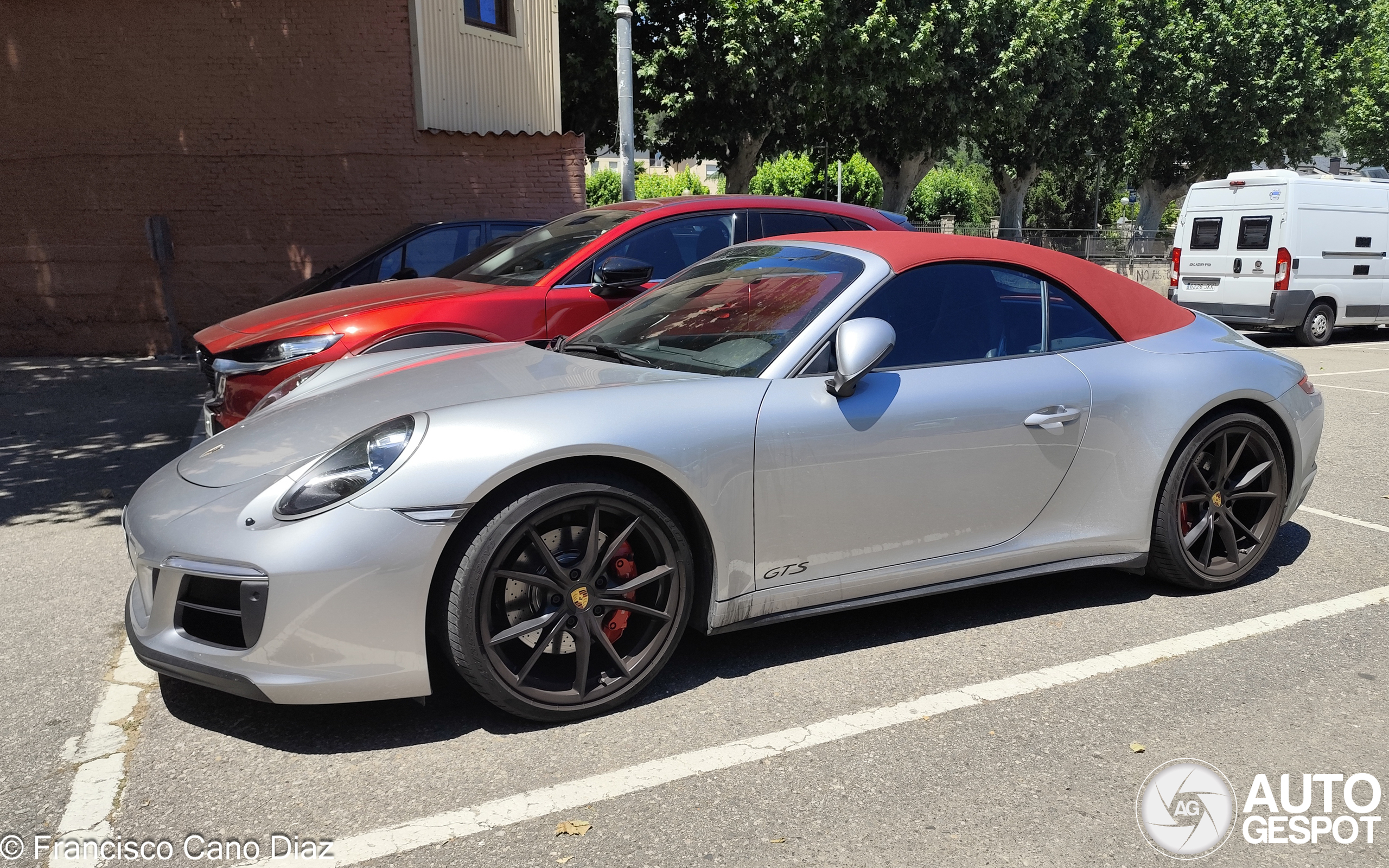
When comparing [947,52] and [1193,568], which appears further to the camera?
[947,52]

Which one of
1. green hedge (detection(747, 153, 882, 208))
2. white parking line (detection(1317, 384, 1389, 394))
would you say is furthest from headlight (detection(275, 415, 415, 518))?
green hedge (detection(747, 153, 882, 208))

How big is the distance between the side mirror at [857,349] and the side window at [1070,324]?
2.94ft

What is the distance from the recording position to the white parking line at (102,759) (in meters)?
2.68

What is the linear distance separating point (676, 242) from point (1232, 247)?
1124 cm

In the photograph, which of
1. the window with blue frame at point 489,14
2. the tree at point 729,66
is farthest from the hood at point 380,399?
the tree at point 729,66

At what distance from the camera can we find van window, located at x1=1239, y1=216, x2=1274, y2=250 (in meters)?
14.2

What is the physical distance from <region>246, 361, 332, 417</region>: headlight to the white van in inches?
523

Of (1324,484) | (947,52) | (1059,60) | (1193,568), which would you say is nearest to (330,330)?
(1193,568)

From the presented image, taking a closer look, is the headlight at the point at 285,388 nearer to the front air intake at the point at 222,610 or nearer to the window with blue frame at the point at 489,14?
the front air intake at the point at 222,610

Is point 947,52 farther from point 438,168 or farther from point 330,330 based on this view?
point 330,330

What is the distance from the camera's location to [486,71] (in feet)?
45.2

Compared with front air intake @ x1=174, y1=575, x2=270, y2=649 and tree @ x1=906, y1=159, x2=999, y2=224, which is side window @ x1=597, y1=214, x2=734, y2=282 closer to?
front air intake @ x1=174, y1=575, x2=270, y2=649

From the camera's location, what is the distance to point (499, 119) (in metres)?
14.1

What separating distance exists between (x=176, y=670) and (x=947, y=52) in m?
27.4
